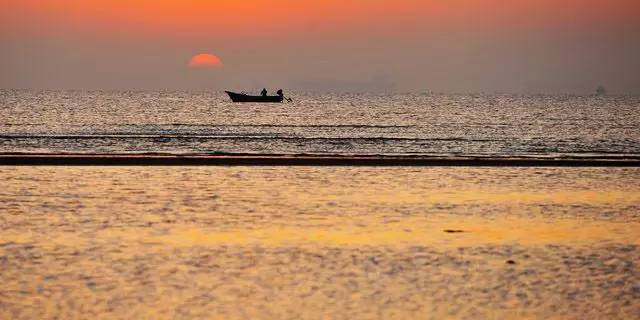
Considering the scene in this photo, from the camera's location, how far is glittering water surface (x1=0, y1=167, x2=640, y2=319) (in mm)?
9156

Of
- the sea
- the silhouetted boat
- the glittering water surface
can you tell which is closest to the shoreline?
the sea

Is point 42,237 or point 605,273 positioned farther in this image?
point 42,237

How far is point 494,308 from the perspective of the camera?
29.6ft

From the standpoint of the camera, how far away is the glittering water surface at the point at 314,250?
30.0 ft

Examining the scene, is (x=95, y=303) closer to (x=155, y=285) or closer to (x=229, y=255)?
(x=155, y=285)

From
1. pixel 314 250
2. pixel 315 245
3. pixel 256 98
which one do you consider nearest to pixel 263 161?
pixel 315 245

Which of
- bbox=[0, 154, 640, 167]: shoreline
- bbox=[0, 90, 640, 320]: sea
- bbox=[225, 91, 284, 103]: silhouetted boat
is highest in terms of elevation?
bbox=[0, 90, 640, 320]: sea

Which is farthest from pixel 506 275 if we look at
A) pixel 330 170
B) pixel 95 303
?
pixel 330 170

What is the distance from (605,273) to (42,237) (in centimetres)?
772

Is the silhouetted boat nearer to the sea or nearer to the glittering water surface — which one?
the sea

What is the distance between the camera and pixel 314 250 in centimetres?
1270

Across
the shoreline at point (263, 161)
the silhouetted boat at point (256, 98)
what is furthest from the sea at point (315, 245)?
the silhouetted boat at point (256, 98)

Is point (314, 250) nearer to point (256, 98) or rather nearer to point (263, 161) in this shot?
point (263, 161)

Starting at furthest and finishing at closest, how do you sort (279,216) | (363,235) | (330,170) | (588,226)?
1. (330,170)
2. (279,216)
3. (588,226)
4. (363,235)
